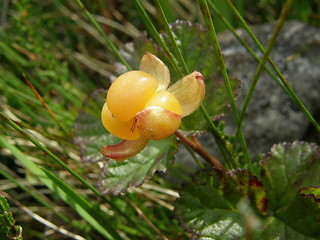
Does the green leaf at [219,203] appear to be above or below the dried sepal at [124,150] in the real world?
above

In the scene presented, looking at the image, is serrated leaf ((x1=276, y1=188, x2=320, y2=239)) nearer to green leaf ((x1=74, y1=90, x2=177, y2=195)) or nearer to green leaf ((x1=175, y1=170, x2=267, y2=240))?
green leaf ((x1=175, y1=170, x2=267, y2=240))

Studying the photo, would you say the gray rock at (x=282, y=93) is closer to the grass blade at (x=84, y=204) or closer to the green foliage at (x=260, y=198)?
the green foliage at (x=260, y=198)

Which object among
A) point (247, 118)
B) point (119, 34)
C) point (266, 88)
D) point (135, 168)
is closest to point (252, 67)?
point (266, 88)

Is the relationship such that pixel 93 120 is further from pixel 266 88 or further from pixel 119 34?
pixel 119 34

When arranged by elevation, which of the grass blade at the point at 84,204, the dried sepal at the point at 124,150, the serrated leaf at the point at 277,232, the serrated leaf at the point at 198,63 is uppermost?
the serrated leaf at the point at 198,63

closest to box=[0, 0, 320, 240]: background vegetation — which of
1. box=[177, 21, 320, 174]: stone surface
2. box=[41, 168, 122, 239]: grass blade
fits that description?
box=[41, 168, 122, 239]: grass blade

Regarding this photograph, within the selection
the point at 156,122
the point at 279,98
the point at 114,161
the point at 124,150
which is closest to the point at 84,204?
the point at 114,161

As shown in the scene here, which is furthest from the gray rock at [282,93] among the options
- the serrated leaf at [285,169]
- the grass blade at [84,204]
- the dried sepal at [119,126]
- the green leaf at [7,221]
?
the green leaf at [7,221]
